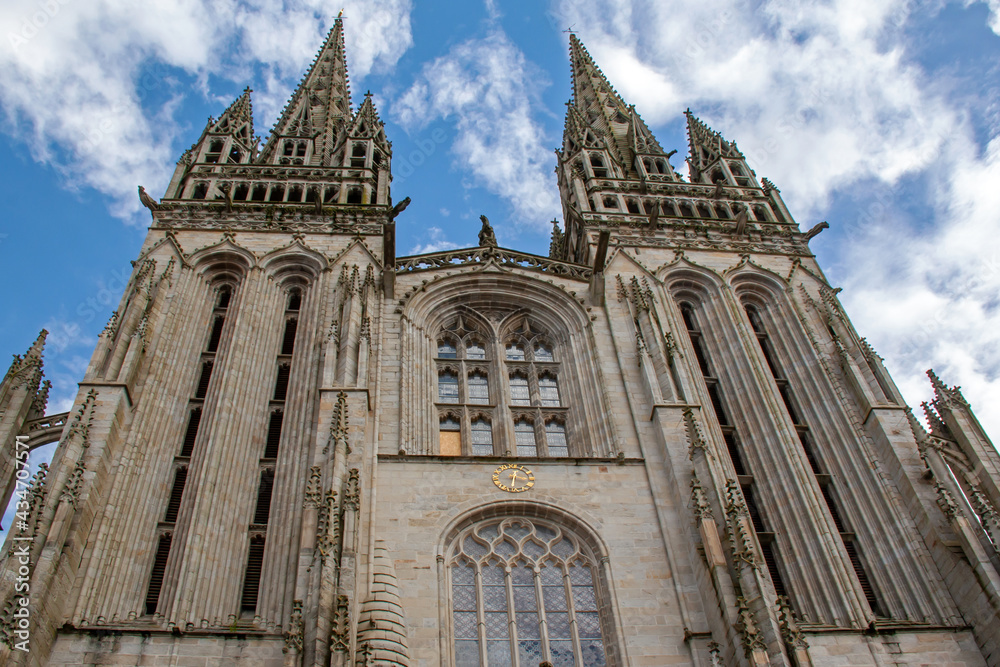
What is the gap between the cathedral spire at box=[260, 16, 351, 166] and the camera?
110ft

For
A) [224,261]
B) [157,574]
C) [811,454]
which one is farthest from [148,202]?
[811,454]

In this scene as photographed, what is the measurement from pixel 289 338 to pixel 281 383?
1885 mm

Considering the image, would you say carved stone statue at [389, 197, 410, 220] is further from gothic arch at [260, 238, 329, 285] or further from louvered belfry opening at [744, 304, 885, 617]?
louvered belfry opening at [744, 304, 885, 617]

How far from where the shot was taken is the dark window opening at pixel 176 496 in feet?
55.9

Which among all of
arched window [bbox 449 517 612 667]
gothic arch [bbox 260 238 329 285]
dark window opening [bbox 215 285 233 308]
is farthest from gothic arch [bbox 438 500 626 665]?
dark window opening [bbox 215 285 233 308]

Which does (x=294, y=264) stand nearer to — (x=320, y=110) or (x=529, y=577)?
(x=529, y=577)

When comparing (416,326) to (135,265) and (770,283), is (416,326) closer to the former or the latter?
(135,265)

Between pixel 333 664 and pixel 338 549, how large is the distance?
2116mm

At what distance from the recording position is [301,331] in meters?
21.8

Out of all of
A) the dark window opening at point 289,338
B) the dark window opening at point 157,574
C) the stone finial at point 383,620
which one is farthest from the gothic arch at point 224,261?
the stone finial at point 383,620

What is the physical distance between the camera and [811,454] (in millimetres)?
20031

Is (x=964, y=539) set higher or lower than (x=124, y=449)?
lower

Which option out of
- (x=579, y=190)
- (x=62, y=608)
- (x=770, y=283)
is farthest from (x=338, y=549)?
(x=579, y=190)

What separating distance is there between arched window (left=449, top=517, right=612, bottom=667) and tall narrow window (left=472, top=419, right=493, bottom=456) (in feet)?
9.79
